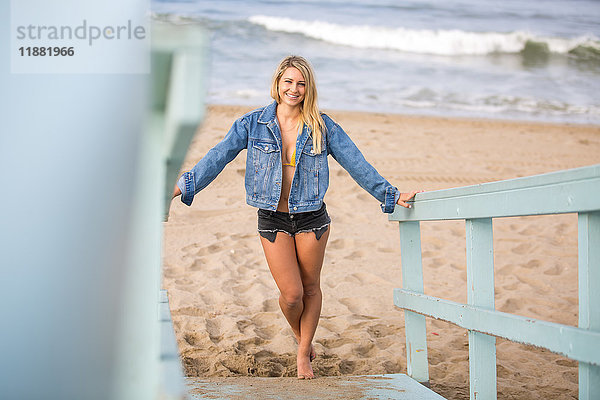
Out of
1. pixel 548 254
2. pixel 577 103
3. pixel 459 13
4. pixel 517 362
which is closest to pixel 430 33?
pixel 459 13

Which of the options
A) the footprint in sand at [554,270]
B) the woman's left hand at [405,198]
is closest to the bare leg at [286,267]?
the woman's left hand at [405,198]

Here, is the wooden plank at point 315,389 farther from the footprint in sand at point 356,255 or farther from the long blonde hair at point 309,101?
the footprint in sand at point 356,255

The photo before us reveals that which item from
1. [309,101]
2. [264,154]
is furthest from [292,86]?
[264,154]

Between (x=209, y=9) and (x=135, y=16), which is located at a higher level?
(x=209, y=9)

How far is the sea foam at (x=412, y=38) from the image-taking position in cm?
1872

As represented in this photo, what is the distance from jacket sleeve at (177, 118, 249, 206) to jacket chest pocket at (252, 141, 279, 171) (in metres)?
0.08

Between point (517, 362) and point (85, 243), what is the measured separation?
3539 millimetres

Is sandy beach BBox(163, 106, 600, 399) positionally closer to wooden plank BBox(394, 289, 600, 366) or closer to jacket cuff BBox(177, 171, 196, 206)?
wooden plank BBox(394, 289, 600, 366)

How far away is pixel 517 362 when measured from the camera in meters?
4.00

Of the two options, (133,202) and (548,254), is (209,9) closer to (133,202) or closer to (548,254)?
(548,254)

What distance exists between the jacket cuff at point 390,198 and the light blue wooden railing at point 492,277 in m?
0.05

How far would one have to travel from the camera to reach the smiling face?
10.8ft

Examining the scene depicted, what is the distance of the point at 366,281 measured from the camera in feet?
17.3

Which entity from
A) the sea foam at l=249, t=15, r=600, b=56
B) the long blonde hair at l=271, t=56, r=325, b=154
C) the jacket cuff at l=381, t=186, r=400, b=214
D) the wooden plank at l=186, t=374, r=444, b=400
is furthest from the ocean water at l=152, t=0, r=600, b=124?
the wooden plank at l=186, t=374, r=444, b=400
